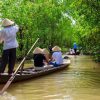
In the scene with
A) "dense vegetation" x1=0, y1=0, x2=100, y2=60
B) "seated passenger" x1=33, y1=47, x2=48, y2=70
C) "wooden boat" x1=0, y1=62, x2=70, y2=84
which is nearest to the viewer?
"wooden boat" x1=0, y1=62, x2=70, y2=84

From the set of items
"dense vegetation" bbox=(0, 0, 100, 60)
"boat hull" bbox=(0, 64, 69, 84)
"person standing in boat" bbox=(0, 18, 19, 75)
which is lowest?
"boat hull" bbox=(0, 64, 69, 84)

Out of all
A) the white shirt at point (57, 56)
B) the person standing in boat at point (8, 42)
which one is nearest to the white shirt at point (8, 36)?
the person standing in boat at point (8, 42)

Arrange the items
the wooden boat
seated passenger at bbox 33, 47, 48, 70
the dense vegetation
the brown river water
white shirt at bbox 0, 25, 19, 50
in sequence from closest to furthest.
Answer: the brown river water < the wooden boat < white shirt at bbox 0, 25, 19, 50 < seated passenger at bbox 33, 47, 48, 70 < the dense vegetation

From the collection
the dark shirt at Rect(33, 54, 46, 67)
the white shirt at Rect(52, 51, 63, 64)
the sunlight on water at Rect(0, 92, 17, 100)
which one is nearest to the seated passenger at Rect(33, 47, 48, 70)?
the dark shirt at Rect(33, 54, 46, 67)

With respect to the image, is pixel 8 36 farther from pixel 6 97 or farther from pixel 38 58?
pixel 38 58

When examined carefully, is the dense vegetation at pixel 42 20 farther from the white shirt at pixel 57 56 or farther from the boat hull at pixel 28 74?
the boat hull at pixel 28 74

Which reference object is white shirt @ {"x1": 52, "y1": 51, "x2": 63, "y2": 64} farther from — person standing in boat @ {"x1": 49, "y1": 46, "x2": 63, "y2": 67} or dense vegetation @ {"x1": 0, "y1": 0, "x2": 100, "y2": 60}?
dense vegetation @ {"x1": 0, "y1": 0, "x2": 100, "y2": 60}

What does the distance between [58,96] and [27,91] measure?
131cm

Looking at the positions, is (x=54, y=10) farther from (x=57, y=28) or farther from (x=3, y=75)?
(x=3, y=75)

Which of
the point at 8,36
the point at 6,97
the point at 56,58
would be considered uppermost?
the point at 8,36

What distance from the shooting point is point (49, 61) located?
661 inches

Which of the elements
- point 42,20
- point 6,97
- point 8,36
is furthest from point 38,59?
point 42,20

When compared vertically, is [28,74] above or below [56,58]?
below

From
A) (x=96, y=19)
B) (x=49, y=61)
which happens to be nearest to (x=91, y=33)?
(x=96, y=19)
